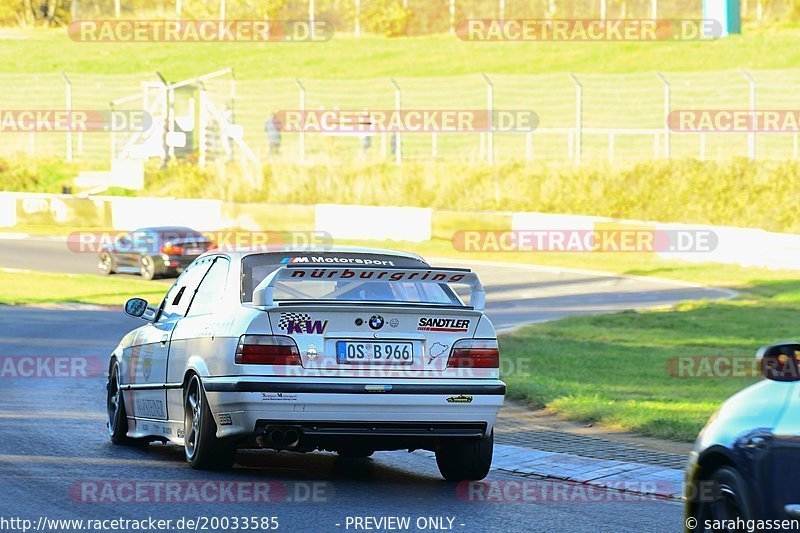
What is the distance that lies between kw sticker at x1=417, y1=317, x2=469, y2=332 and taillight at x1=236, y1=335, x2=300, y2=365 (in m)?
0.81

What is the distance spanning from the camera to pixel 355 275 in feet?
29.3

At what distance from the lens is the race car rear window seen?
9469mm

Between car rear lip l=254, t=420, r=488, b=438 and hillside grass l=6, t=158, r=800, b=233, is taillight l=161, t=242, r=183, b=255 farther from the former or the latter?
car rear lip l=254, t=420, r=488, b=438

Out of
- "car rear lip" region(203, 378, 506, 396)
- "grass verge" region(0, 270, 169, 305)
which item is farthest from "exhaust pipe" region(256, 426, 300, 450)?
"grass verge" region(0, 270, 169, 305)

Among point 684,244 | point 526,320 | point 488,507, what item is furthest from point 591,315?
point 488,507

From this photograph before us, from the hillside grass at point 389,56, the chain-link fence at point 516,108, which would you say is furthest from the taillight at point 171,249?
the hillside grass at point 389,56

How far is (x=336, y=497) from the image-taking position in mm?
8500

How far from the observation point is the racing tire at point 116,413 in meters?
10.8

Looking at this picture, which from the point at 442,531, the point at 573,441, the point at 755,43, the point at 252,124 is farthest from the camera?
the point at 755,43

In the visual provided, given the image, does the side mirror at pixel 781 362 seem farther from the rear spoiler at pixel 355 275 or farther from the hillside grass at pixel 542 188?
the hillside grass at pixel 542 188

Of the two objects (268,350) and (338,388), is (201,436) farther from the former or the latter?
(338,388)

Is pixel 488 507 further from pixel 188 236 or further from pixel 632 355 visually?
pixel 188 236

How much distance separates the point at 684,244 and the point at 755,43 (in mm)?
27299

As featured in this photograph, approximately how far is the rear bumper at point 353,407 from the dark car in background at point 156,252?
20315 mm
